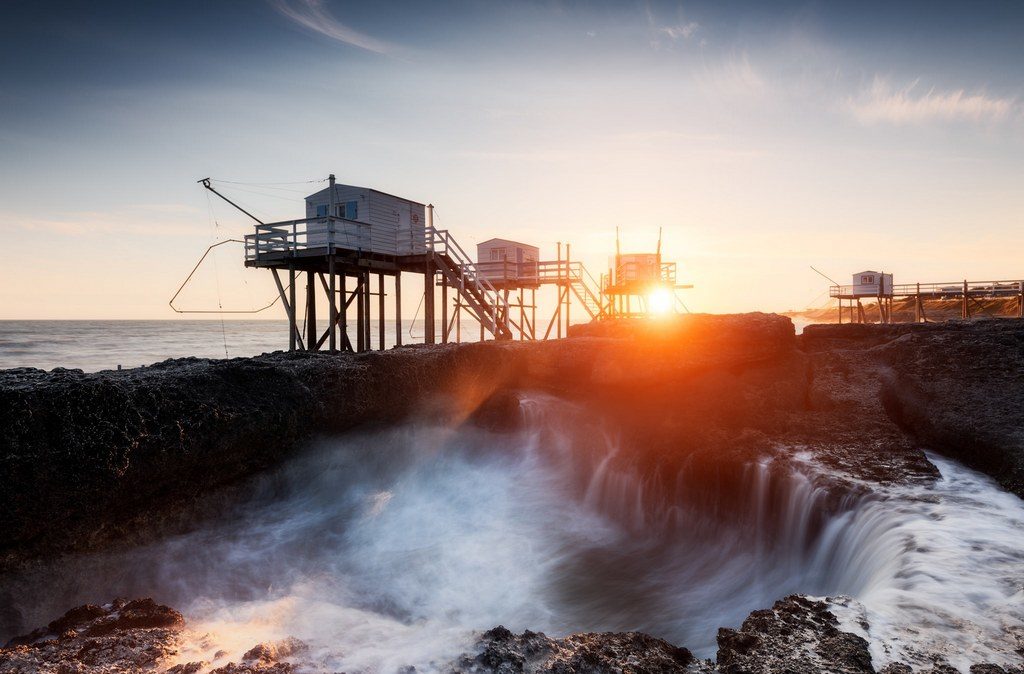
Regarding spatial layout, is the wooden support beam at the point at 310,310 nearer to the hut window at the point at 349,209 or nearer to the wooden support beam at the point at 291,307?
the wooden support beam at the point at 291,307

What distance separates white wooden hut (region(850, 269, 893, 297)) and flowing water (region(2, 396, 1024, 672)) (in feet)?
113

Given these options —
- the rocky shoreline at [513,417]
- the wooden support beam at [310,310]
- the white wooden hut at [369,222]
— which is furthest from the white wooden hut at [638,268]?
the wooden support beam at [310,310]

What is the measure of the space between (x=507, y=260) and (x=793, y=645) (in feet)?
86.0

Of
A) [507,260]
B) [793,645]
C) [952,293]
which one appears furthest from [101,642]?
[952,293]

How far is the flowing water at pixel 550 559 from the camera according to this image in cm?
524

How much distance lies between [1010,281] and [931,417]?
31.2 m

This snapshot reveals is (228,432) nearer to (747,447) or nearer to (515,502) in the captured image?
(515,502)

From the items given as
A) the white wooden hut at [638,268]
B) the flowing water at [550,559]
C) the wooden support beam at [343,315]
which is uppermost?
the white wooden hut at [638,268]

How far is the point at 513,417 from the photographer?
41.0 ft

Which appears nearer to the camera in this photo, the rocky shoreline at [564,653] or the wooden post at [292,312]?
the rocky shoreline at [564,653]

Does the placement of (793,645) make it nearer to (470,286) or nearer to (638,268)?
(470,286)

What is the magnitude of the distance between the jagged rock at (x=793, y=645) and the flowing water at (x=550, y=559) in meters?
0.23

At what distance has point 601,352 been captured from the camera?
13219mm

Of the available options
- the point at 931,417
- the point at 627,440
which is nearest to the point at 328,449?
the point at 627,440
